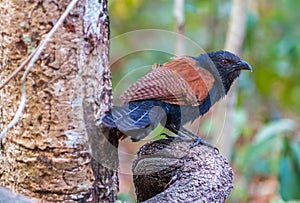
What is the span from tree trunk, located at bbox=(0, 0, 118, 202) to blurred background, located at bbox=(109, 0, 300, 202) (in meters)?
1.62

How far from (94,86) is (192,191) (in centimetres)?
38

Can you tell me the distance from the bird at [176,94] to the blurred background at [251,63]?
70cm

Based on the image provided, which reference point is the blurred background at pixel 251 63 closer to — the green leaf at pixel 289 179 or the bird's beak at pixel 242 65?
the green leaf at pixel 289 179

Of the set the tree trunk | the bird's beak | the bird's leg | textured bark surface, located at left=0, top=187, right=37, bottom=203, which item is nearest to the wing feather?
the bird's leg

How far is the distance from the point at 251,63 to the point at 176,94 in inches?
93.6

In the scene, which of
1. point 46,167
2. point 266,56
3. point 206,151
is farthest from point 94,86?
point 266,56

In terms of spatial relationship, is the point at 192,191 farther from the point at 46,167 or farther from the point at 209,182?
the point at 46,167

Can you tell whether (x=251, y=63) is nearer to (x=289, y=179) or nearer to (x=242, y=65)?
(x=289, y=179)

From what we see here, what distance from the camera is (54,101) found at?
4.34ft

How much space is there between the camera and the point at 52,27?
1301mm

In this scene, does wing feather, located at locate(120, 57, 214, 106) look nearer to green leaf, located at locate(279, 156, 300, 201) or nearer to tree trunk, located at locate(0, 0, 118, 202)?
tree trunk, located at locate(0, 0, 118, 202)

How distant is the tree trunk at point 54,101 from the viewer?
131 centimetres

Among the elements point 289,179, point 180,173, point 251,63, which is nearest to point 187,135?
point 180,173

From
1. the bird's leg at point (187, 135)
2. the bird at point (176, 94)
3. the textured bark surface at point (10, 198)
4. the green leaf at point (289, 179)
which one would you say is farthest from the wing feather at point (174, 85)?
the green leaf at point (289, 179)
